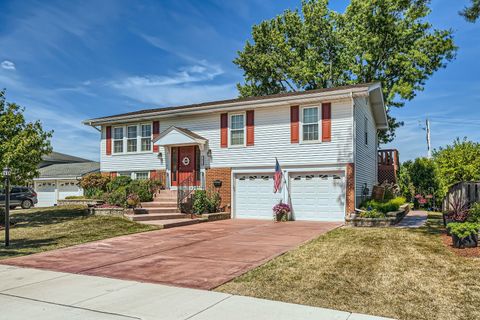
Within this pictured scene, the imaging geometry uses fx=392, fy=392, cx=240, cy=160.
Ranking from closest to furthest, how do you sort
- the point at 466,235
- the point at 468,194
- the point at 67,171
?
the point at 466,235
the point at 468,194
the point at 67,171

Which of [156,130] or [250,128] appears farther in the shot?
[156,130]

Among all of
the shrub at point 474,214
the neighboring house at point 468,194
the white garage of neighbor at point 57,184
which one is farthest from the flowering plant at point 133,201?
the white garage of neighbor at point 57,184

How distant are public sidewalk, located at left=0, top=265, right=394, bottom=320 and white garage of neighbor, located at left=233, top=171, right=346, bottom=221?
10521mm

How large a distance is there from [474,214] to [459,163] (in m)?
13.1

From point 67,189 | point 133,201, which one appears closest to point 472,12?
point 133,201

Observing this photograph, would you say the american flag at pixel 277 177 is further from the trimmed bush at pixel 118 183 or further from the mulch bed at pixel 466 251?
the mulch bed at pixel 466 251

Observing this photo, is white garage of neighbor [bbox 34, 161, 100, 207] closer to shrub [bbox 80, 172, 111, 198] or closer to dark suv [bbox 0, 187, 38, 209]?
dark suv [bbox 0, 187, 38, 209]

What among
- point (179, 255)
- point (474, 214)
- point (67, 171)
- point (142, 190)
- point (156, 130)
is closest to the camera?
point (179, 255)

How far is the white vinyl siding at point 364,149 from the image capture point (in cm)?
1627

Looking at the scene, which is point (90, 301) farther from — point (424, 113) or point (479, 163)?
point (424, 113)

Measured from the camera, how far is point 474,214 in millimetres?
10141

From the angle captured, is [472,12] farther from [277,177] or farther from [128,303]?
[128,303]

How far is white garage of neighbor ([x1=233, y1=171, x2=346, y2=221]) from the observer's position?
15.6 meters

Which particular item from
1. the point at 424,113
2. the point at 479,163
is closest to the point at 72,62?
Answer: the point at 479,163
